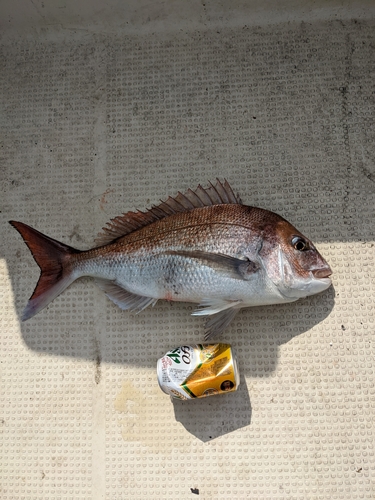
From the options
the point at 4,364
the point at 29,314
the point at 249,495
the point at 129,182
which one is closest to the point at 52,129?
the point at 129,182

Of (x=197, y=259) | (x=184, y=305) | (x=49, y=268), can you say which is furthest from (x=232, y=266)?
(x=49, y=268)

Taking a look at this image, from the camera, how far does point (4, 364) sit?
2156 millimetres

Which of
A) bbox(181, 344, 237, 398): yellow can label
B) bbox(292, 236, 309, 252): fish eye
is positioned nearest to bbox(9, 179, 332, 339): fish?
bbox(292, 236, 309, 252): fish eye

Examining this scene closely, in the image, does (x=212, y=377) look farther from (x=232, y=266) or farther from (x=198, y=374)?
(x=232, y=266)

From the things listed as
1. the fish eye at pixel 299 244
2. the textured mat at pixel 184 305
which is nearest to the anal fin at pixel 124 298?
the textured mat at pixel 184 305

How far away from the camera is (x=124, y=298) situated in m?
2.06

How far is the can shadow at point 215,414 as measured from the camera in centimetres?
201

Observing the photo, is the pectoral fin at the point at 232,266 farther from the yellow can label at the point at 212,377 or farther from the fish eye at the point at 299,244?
the yellow can label at the point at 212,377

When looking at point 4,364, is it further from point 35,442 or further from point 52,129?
point 52,129

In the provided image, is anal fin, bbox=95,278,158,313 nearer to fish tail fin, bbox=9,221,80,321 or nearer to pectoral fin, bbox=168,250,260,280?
fish tail fin, bbox=9,221,80,321

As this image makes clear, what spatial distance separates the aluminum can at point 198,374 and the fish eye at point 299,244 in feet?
1.88

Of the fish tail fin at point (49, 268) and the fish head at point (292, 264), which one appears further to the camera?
the fish tail fin at point (49, 268)

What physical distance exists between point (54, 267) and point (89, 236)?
27 centimetres

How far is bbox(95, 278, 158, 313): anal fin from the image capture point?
2.04 metres
